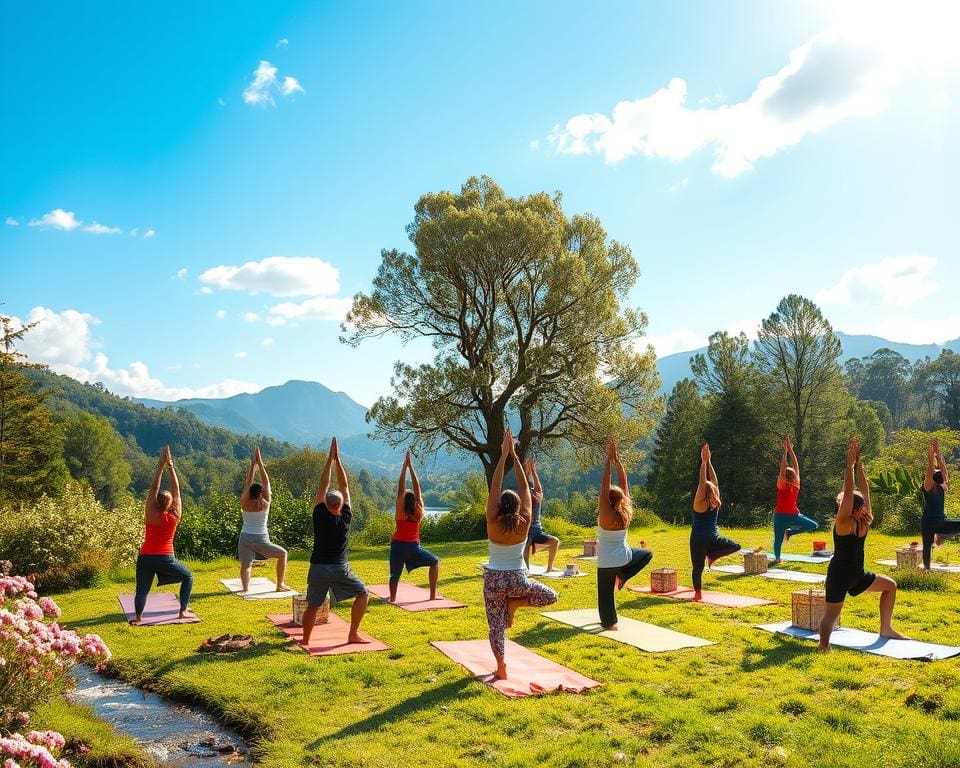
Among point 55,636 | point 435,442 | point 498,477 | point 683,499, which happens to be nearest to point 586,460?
point 435,442

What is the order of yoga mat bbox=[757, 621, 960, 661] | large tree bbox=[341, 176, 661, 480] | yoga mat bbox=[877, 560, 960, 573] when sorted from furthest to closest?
large tree bbox=[341, 176, 661, 480], yoga mat bbox=[877, 560, 960, 573], yoga mat bbox=[757, 621, 960, 661]

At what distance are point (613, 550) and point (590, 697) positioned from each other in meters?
2.12

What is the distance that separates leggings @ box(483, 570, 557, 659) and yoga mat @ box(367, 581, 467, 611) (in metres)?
3.64

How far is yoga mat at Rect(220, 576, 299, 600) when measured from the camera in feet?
35.1

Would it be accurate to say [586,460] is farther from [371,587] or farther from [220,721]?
[220,721]

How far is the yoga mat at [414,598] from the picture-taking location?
967 cm

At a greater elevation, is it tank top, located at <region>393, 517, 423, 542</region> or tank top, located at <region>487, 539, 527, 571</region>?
tank top, located at <region>487, 539, 527, 571</region>

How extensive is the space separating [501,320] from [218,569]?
11646 mm

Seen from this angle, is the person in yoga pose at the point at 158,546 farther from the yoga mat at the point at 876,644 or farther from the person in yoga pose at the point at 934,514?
the person in yoga pose at the point at 934,514

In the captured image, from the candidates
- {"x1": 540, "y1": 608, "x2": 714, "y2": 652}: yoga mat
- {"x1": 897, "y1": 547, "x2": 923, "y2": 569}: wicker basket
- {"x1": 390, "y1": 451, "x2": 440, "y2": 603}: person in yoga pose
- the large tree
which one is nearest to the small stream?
{"x1": 390, "y1": 451, "x2": 440, "y2": 603}: person in yoga pose

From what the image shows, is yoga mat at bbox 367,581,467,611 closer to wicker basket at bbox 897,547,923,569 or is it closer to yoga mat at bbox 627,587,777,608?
yoga mat at bbox 627,587,777,608

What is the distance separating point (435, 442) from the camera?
70.2ft

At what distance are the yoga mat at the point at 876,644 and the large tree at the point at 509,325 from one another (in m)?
13.2

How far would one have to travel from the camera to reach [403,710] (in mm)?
5508
